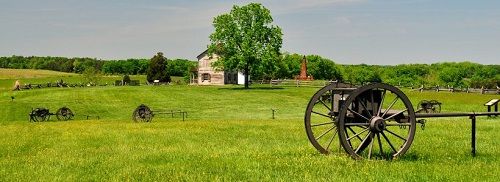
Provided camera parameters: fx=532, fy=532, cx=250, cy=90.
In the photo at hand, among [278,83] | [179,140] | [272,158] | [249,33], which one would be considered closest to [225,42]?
[249,33]

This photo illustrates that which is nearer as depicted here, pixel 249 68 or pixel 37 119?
pixel 37 119

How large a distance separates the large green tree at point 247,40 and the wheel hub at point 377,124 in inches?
2738

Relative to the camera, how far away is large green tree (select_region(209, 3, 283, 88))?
80812mm

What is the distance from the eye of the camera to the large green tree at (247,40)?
8081cm

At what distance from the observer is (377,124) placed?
10594mm

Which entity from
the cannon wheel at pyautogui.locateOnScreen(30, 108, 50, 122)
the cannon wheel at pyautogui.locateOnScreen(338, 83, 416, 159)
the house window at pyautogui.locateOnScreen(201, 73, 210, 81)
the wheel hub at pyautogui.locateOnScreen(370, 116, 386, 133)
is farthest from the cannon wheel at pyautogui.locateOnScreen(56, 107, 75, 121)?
the house window at pyautogui.locateOnScreen(201, 73, 210, 81)

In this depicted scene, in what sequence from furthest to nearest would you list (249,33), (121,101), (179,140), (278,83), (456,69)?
(456,69)
(278,83)
(249,33)
(121,101)
(179,140)

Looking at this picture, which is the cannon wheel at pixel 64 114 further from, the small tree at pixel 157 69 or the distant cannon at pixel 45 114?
the small tree at pixel 157 69

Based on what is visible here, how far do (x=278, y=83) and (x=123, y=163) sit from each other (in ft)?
283

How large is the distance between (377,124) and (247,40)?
7115 centimetres

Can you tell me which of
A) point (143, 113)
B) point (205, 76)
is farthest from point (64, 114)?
point (205, 76)

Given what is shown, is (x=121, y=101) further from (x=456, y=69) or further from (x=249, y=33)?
(x=456, y=69)

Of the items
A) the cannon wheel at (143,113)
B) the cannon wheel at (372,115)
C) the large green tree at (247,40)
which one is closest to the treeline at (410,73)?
the large green tree at (247,40)

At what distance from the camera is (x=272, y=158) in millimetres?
11102
